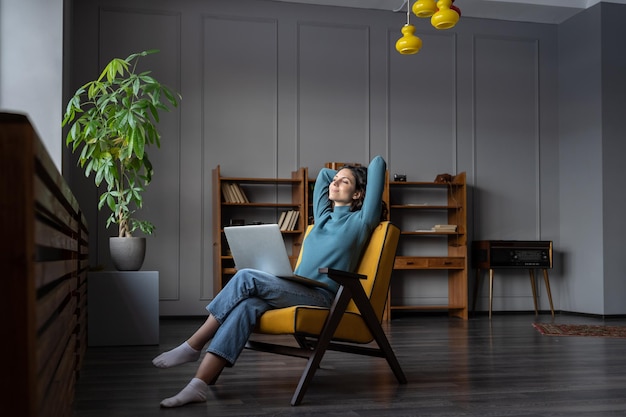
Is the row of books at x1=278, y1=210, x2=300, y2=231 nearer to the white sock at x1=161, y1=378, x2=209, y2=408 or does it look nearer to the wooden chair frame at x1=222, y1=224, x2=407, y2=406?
the wooden chair frame at x1=222, y1=224, x2=407, y2=406

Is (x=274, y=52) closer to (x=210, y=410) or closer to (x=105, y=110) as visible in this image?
(x=105, y=110)

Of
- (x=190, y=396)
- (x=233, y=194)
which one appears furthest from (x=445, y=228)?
(x=190, y=396)

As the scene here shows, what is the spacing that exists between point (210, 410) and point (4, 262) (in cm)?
196

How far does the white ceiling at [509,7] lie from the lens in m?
7.84

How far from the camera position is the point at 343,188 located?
3598 millimetres

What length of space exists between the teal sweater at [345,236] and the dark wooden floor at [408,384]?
0.59m

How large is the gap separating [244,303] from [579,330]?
4.17m

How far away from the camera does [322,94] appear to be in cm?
787

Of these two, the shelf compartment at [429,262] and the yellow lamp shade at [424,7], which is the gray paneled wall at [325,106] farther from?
the yellow lamp shade at [424,7]

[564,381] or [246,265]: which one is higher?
[246,265]

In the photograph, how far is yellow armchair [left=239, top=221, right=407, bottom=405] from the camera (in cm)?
308

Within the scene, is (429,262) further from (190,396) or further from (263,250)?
(190,396)

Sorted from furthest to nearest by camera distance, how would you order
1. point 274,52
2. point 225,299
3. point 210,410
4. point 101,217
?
point 274,52, point 101,217, point 225,299, point 210,410

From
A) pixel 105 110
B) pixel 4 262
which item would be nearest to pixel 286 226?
pixel 105 110
